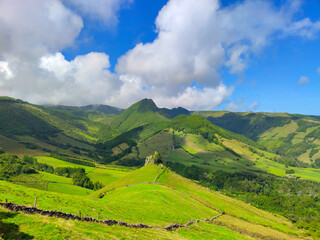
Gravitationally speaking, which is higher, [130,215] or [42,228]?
[42,228]

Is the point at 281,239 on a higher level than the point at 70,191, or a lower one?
higher

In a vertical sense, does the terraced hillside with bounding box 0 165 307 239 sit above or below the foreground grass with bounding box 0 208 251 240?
below

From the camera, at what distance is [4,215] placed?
2661 centimetres

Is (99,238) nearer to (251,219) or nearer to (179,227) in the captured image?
(179,227)

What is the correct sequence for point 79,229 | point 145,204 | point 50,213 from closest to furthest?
point 79,229, point 50,213, point 145,204

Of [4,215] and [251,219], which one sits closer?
[4,215]

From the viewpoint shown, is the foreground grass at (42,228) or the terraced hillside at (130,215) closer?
the foreground grass at (42,228)

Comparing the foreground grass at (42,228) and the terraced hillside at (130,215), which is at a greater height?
the foreground grass at (42,228)

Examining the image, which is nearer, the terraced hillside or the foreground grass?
the foreground grass

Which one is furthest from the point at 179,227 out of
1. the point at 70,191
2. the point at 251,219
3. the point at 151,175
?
the point at 70,191

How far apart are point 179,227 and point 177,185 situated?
6748 cm

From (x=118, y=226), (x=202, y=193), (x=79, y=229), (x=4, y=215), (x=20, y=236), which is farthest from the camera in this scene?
(x=202, y=193)

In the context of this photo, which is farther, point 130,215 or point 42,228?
point 130,215

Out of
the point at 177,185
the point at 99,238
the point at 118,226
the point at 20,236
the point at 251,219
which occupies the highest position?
the point at 20,236
